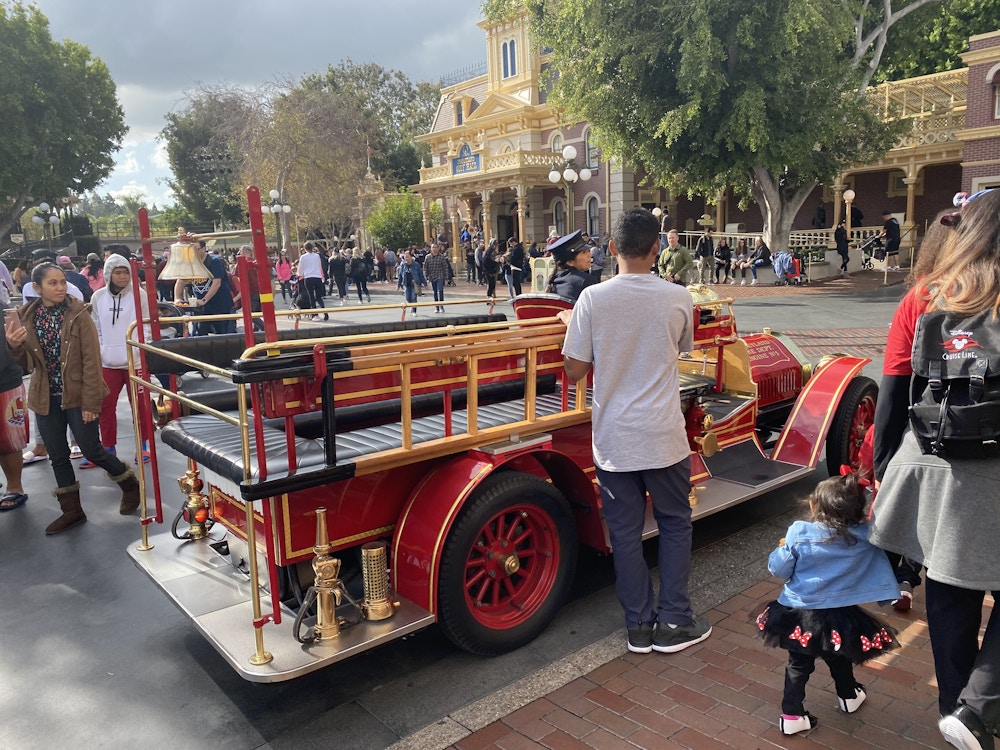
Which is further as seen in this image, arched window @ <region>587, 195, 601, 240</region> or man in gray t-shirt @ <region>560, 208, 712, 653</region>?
arched window @ <region>587, 195, 601, 240</region>

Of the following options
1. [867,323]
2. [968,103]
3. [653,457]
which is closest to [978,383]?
[653,457]

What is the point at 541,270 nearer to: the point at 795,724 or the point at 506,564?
the point at 506,564

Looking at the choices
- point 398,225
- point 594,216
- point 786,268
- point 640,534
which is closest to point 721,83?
point 786,268

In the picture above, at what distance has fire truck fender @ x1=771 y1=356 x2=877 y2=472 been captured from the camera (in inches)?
186

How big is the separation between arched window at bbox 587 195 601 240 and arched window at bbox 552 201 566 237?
1.63 metres

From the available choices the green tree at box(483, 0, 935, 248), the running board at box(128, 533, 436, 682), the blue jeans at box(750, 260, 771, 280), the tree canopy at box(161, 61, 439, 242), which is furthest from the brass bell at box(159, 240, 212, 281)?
the tree canopy at box(161, 61, 439, 242)

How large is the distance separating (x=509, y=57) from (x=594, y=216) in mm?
9524

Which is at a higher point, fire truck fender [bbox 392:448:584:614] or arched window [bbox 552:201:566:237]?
arched window [bbox 552:201:566:237]

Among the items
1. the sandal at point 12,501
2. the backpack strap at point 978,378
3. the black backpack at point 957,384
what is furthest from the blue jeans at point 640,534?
the sandal at point 12,501

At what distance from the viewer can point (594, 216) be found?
33.3m

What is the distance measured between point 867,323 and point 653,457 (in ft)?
38.4

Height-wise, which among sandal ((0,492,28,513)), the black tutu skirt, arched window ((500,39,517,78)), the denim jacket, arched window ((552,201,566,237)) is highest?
arched window ((500,39,517,78))

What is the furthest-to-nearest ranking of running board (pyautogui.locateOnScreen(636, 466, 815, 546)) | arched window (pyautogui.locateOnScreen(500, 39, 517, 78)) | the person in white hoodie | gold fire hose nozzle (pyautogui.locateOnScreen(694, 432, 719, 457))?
arched window (pyautogui.locateOnScreen(500, 39, 517, 78)), the person in white hoodie, gold fire hose nozzle (pyautogui.locateOnScreen(694, 432, 719, 457)), running board (pyautogui.locateOnScreen(636, 466, 815, 546))

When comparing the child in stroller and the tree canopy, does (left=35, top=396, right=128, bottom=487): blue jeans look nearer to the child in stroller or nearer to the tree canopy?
the child in stroller
